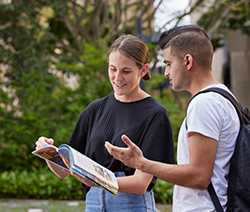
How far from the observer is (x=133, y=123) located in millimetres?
1881

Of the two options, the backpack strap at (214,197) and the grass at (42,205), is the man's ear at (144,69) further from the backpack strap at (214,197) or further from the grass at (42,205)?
the grass at (42,205)

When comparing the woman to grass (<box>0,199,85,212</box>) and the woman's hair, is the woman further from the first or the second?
grass (<box>0,199,85,212</box>)

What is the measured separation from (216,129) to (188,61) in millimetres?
395

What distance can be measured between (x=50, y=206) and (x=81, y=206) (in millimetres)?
563

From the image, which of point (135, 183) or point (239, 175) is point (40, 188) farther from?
point (239, 175)

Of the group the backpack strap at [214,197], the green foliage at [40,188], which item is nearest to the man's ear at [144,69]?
the backpack strap at [214,197]

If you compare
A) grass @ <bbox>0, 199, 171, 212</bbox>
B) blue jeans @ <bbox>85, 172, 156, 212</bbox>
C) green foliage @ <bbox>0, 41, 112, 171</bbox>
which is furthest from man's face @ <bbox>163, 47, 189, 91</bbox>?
green foliage @ <bbox>0, 41, 112, 171</bbox>

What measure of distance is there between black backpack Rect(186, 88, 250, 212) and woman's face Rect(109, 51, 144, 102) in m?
0.64

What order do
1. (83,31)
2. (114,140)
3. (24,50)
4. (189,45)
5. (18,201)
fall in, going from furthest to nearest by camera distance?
(83,31) < (24,50) < (18,201) < (114,140) < (189,45)

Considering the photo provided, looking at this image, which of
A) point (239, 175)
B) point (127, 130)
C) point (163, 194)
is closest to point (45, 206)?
point (163, 194)

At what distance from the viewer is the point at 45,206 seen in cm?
546

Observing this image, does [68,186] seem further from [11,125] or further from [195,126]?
[195,126]

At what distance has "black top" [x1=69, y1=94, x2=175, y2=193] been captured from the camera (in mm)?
1794

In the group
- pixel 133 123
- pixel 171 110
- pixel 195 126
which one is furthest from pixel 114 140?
pixel 171 110
